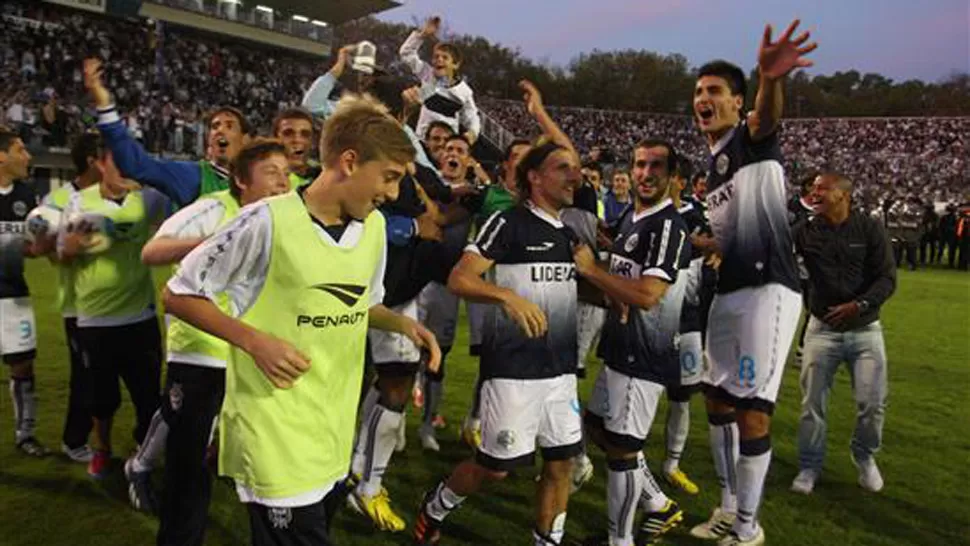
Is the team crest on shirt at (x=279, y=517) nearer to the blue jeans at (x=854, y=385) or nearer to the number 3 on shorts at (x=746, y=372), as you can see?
the number 3 on shorts at (x=746, y=372)

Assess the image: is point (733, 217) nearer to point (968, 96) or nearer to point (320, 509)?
point (320, 509)

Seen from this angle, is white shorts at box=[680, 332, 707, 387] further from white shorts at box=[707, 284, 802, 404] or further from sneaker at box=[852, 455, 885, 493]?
sneaker at box=[852, 455, 885, 493]

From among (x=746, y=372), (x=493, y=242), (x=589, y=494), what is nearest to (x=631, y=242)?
(x=493, y=242)

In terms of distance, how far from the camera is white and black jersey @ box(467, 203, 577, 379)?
3820 mm

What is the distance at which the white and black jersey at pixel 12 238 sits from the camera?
554cm

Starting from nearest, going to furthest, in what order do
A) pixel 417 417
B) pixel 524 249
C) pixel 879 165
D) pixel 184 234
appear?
pixel 184 234 → pixel 524 249 → pixel 417 417 → pixel 879 165

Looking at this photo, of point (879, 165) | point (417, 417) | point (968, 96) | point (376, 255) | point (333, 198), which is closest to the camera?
point (333, 198)

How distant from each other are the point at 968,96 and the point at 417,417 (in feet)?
267

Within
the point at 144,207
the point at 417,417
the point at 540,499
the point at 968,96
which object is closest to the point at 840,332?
the point at 540,499

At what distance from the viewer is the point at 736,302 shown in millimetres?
4312

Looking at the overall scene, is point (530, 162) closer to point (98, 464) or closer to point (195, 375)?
point (195, 375)

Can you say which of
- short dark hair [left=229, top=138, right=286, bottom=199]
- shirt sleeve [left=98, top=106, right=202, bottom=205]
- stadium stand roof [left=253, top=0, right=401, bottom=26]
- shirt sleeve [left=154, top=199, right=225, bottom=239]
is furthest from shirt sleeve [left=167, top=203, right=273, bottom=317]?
stadium stand roof [left=253, top=0, right=401, bottom=26]

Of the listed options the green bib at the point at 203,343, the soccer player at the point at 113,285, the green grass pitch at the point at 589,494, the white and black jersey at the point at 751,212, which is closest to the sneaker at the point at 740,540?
the green grass pitch at the point at 589,494

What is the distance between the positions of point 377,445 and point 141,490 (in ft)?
5.01
